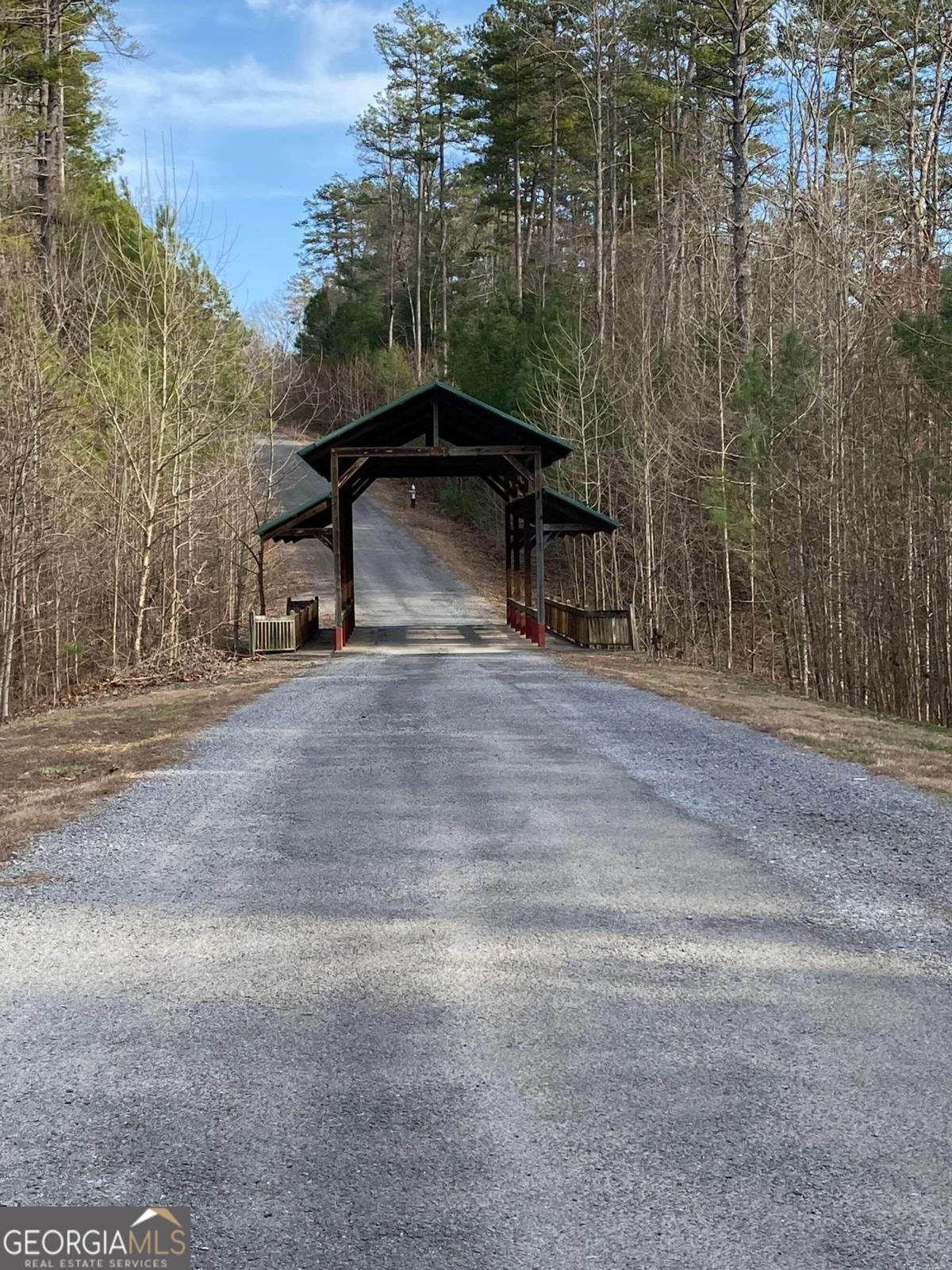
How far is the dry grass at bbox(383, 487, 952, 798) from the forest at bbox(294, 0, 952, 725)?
2844 millimetres

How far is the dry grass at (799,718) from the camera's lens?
8.18m

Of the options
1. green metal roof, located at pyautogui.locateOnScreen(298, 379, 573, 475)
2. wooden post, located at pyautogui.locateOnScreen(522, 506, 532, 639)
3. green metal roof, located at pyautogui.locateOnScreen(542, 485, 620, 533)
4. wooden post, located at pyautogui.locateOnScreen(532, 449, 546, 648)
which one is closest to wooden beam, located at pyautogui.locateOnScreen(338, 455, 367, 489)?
green metal roof, located at pyautogui.locateOnScreen(298, 379, 573, 475)

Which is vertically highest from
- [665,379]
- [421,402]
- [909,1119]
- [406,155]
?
→ [406,155]

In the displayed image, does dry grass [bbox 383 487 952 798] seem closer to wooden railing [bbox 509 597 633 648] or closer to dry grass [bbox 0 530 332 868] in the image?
wooden railing [bbox 509 597 633 648]

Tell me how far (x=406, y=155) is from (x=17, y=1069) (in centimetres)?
4957

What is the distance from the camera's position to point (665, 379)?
27188 mm

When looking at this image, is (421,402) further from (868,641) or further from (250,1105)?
(250,1105)

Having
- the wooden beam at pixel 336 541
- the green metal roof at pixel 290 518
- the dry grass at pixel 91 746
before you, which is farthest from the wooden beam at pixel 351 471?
the dry grass at pixel 91 746

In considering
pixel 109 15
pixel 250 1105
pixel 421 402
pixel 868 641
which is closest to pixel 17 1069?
pixel 250 1105

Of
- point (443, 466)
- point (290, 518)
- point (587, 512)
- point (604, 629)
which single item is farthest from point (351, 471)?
point (604, 629)

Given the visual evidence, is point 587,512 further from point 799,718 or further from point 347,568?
point 799,718

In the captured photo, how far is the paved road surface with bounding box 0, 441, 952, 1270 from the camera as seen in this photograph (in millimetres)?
2545

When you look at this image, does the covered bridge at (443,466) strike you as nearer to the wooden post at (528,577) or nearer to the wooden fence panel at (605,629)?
the wooden post at (528,577)

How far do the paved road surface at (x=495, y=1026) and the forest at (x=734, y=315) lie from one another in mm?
10216
